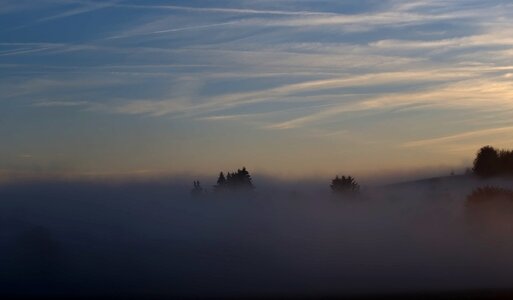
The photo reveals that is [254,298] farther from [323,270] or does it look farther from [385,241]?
[385,241]

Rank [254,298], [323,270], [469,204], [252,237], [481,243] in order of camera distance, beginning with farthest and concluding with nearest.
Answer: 1. [469,204]
2. [252,237]
3. [481,243]
4. [323,270]
5. [254,298]

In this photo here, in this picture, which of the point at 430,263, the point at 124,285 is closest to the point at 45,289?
the point at 124,285

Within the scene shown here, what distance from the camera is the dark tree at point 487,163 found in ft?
593

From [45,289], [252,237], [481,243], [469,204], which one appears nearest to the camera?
[45,289]

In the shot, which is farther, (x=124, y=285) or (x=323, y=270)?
(x=323, y=270)

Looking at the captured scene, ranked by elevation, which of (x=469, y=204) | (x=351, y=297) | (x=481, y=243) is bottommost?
(x=351, y=297)

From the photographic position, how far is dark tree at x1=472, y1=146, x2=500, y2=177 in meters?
181

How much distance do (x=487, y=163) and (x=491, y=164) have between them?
4.32 ft

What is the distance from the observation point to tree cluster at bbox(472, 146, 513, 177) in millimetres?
180000

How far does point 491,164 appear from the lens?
595 feet

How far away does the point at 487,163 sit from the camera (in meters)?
183

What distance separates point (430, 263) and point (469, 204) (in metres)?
43.8

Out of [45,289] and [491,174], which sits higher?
[491,174]

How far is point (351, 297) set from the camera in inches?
3258
